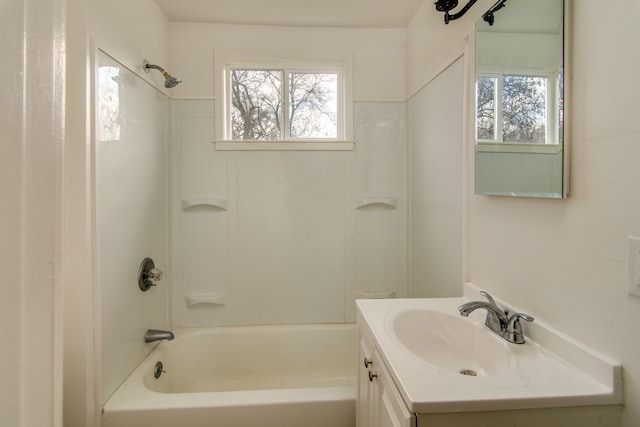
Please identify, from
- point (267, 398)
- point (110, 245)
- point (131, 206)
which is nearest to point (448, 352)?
point (267, 398)

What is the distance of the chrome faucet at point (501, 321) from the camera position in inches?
36.4

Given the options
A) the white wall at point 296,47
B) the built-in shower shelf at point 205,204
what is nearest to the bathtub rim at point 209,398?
the built-in shower shelf at point 205,204

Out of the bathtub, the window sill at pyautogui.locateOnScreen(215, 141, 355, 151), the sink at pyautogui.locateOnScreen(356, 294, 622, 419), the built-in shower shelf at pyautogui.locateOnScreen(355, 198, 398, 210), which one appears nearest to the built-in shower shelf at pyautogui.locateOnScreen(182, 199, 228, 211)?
the window sill at pyautogui.locateOnScreen(215, 141, 355, 151)

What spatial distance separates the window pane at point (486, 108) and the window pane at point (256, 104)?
1326 millimetres

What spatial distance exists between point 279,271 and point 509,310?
1.43m

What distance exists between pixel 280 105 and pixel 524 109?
159 cm

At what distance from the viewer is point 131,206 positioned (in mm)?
1571

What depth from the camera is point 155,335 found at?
1732 mm

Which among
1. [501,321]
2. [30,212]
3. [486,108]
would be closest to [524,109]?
[486,108]

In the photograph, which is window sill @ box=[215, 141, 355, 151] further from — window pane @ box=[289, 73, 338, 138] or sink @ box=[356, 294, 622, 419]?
sink @ box=[356, 294, 622, 419]

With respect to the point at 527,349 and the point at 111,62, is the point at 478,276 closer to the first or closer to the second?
the point at 527,349

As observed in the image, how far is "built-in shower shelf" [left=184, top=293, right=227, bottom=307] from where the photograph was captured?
2.07 metres

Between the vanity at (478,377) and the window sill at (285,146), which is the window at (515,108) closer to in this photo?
the vanity at (478,377)

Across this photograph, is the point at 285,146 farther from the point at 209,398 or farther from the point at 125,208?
the point at 209,398
